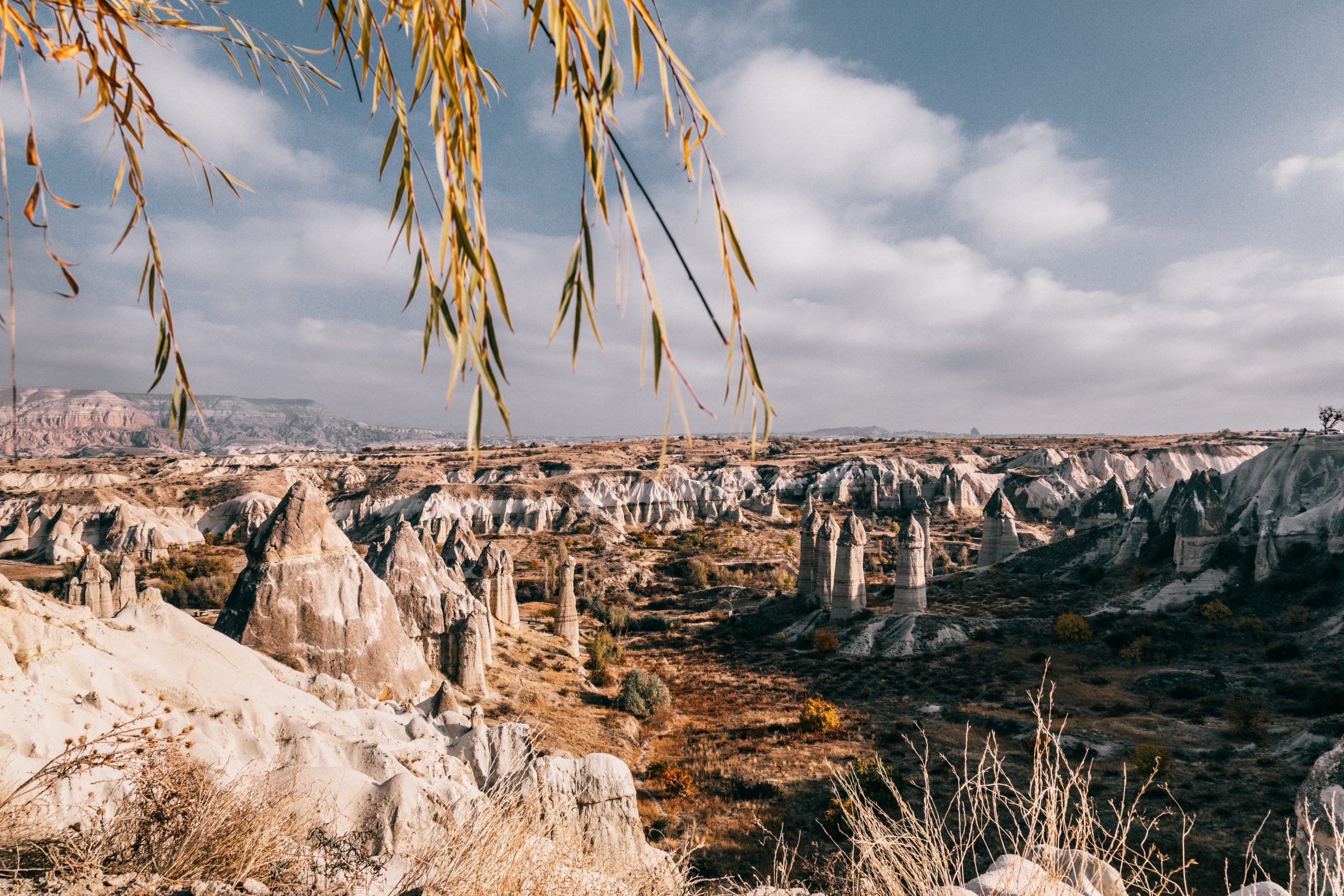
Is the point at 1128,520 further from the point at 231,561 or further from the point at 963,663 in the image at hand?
the point at 231,561

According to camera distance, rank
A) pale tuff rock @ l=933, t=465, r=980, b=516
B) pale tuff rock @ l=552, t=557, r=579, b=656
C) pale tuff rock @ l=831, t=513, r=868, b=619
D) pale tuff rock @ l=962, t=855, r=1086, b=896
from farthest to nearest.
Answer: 1. pale tuff rock @ l=933, t=465, r=980, b=516
2. pale tuff rock @ l=831, t=513, r=868, b=619
3. pale tuff rock @ l=552, t=557, r=579, b=656
4. pale tuff rock @ l=962, t=855, r=1086, b=896

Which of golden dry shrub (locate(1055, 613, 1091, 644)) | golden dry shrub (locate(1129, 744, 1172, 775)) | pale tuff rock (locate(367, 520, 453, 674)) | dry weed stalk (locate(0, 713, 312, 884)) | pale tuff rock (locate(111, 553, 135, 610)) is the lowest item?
golden dry shrub (locate(1055, 613, 1091, 644))

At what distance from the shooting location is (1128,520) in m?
36.9

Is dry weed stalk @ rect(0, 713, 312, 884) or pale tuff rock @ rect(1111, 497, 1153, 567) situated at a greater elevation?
dry weed stalk @ rect(0, 713, 312, 884)

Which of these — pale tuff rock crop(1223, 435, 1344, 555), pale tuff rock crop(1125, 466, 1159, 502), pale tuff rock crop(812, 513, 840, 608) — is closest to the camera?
pale tuff rock crop(1223, 435, 1344, 555)

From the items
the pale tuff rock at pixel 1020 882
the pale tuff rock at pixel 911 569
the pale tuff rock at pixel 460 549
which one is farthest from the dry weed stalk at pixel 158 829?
the pale tuff rock at pixel 460 549

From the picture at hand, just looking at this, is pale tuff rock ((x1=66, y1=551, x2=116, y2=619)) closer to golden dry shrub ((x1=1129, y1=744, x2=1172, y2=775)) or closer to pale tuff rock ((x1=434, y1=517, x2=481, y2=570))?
pale tuff rock ((x1=434, y1=517, x2=481, y2=570))

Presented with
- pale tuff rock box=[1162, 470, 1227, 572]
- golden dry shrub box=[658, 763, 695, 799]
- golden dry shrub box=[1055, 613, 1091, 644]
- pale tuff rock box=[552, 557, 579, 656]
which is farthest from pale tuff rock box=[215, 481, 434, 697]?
pale tuff rock box=[1162, 470, 1227, 572]

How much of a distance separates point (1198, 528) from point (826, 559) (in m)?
18.3

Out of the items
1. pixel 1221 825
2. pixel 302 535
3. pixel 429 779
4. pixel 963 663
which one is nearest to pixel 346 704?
pixel 429 779

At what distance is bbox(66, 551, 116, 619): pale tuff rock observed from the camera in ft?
77.3

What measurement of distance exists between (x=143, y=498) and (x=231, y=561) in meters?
27.8

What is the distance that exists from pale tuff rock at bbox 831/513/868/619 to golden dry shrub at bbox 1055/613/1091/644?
8.98 meters

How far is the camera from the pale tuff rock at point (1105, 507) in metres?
43.0
